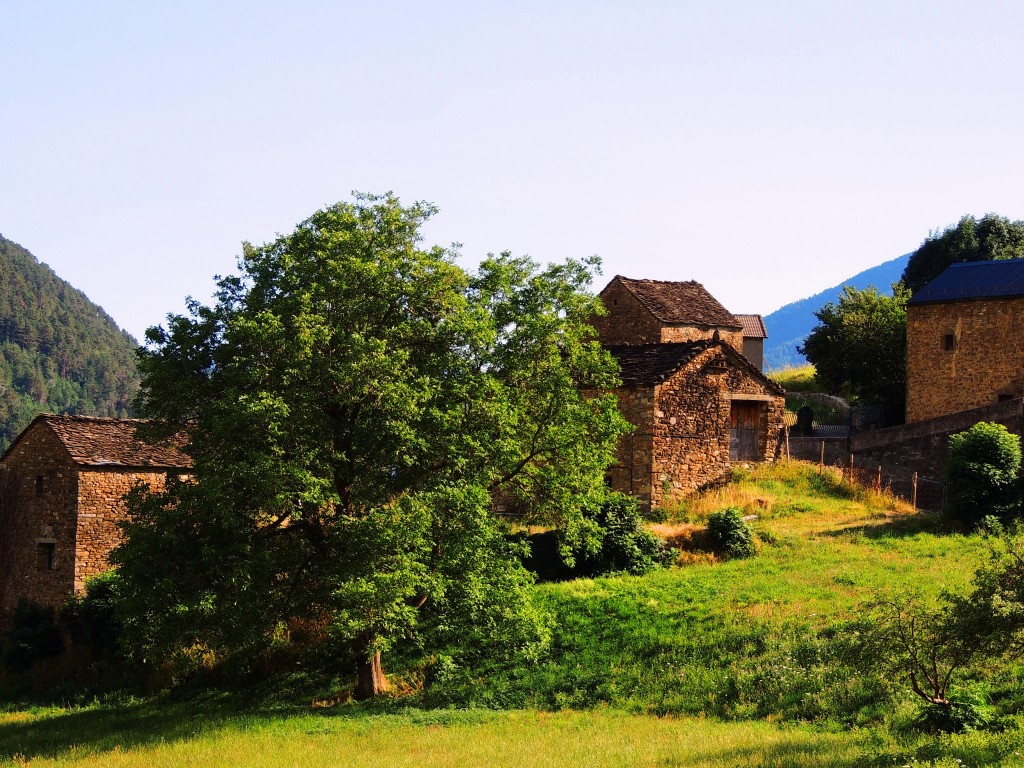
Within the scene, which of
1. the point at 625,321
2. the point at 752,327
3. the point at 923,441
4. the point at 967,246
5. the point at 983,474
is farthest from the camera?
the point at 752,327

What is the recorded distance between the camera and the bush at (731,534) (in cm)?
2929

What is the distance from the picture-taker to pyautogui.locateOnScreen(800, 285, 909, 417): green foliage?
179 feet

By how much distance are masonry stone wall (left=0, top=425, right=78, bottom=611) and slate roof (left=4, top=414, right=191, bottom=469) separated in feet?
1.14

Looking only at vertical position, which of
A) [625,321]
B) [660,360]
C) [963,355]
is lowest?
[660,360]

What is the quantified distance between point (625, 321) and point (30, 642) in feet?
89.9

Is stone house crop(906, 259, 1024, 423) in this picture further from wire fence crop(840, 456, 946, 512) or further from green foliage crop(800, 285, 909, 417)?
wire fence crop(840, 456, 946, 512)

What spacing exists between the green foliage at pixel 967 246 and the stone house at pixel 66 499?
4538 cm

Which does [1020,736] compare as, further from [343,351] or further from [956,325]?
[956,325]

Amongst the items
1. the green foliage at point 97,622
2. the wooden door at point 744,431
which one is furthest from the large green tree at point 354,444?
the wooden door at point 744,431

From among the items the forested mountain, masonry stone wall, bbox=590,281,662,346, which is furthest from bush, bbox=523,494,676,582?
the forested mountain

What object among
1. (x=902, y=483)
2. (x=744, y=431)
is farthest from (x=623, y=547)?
(x=902, y=483)

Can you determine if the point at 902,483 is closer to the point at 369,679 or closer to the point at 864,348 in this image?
the point at 864,348

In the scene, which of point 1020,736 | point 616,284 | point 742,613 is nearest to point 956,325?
point 616,284

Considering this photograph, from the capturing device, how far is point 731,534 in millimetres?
29531
